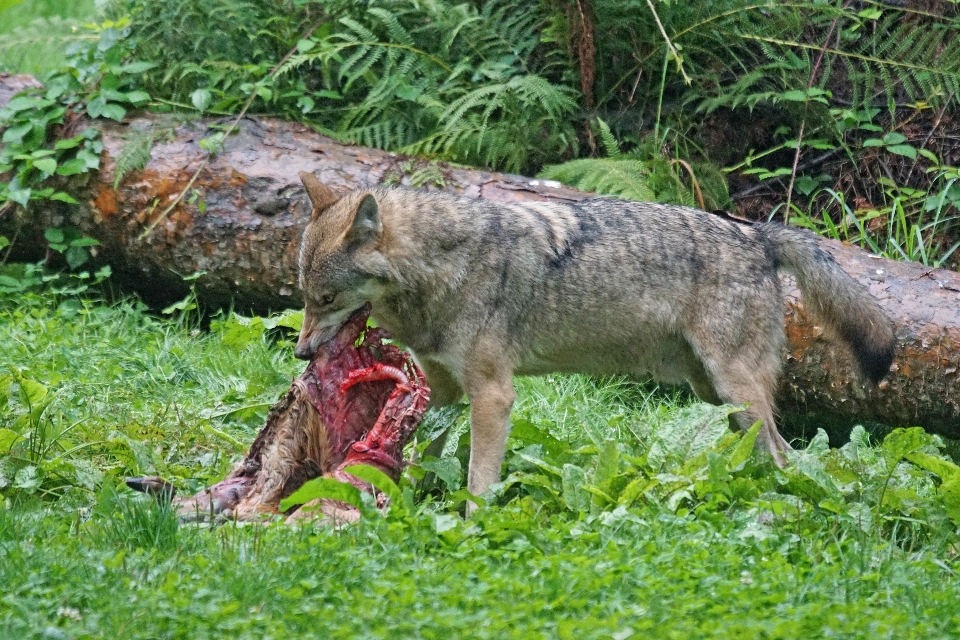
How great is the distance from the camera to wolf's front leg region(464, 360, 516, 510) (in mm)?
5410

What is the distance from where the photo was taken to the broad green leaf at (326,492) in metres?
4.48

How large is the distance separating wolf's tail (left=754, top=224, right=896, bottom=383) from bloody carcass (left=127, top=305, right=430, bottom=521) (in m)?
2.46

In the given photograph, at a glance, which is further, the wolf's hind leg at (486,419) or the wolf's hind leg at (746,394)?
the wolf's hind leg at (746,394)

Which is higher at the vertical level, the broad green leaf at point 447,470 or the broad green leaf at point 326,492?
the broad green leaf at point 326,492

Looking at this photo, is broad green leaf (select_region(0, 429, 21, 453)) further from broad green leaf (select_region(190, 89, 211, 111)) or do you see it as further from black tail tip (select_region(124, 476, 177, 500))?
broad green leaf (select_region(190, 89, 211, 111))

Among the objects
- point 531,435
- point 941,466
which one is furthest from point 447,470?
point 941,466

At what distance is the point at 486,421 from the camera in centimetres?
548

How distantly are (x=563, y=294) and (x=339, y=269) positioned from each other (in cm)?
130

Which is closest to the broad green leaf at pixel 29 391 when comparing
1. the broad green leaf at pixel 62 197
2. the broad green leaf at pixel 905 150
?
the broad green leaf at pixel 62 197

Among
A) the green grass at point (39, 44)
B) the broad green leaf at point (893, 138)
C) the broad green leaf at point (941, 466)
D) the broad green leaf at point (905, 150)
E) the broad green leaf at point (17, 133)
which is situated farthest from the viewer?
the green grass at point (39, 44)

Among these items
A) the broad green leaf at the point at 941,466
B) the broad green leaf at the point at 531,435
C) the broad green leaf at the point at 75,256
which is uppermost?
the broad green leaf at the point at 941,466

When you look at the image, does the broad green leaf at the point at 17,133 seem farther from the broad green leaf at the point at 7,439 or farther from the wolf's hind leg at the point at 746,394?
the wolf's hind leg at the point at 746,394

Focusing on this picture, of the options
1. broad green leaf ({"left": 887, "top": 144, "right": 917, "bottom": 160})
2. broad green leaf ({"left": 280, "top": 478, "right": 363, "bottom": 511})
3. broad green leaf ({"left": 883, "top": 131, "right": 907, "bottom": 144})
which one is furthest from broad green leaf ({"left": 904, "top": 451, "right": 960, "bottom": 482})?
broad green leaf ({"left": 883, "top": 131, "right": 907, "bottom": 144})

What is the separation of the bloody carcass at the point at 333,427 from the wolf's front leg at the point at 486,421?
469 millimetres
